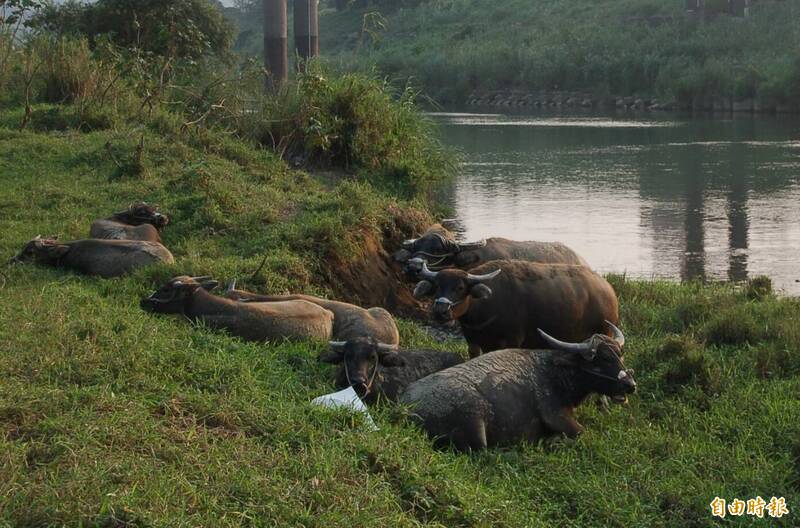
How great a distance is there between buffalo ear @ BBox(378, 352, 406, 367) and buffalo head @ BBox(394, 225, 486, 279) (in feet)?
8.85

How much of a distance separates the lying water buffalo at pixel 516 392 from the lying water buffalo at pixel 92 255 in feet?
11.5

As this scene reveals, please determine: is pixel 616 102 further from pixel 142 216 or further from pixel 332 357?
pixel 332 357

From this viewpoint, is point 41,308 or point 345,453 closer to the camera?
point 345,453

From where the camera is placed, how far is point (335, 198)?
39.0ft

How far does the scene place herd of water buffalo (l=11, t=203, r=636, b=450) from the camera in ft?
21.6

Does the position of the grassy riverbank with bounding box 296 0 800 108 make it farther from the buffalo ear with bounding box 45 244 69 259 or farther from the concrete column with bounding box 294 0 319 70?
the buffalo ear with bounding box 45 244 69 259

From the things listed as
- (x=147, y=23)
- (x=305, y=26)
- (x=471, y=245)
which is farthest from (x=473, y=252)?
(x=305, y=26)

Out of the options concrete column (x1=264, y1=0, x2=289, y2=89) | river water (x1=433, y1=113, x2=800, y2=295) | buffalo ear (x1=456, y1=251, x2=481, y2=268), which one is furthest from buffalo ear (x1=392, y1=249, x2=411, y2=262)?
concrete column (x1=264, y1=0, x2=289, y2=89)

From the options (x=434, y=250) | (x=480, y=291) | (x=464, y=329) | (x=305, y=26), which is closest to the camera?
(x=480, y=291)

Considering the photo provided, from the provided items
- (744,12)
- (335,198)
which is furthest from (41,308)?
(744,12)

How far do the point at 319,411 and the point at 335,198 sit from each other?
6.13 metres

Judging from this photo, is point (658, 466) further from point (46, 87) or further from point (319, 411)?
point (46, 87)

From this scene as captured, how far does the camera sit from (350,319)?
8.18m

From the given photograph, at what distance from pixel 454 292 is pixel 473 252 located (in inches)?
89.6
